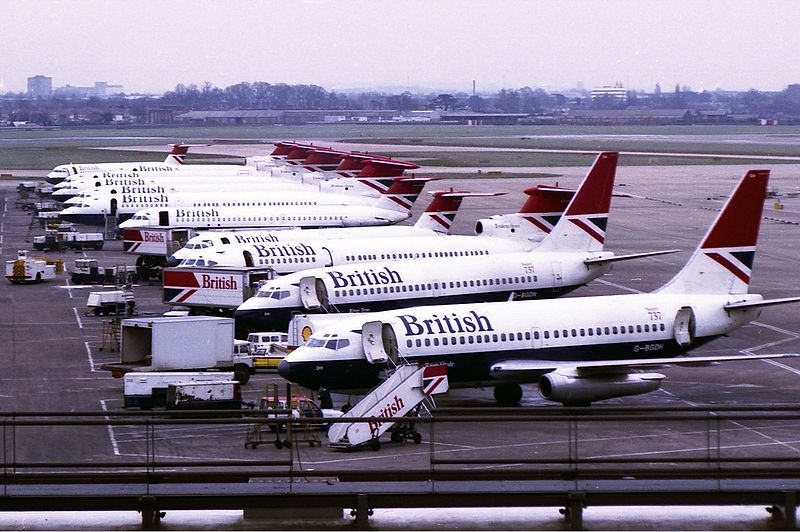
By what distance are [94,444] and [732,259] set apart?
23.3 meters

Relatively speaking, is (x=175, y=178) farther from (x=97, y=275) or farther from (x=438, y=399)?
(x=438, y=399)

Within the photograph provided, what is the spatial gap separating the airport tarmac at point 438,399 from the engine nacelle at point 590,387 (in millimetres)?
1895

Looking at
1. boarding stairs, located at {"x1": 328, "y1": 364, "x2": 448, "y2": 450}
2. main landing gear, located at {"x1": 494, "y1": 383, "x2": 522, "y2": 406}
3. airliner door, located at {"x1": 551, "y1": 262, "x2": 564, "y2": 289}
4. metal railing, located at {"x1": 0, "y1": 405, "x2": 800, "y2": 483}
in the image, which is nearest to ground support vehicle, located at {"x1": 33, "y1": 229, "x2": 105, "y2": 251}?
airliner door, located at {"x1": 551, "y1": 262, "x2": 564, "y2": 289}

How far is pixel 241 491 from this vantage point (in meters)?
20.6

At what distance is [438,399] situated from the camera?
44.5 metres

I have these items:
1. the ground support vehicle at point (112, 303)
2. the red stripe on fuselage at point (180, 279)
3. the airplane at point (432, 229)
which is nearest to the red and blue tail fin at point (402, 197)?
the airplane at point (432, 229)

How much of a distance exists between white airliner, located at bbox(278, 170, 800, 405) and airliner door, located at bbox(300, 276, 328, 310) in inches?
421

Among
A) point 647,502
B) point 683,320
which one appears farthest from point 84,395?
point 647,502

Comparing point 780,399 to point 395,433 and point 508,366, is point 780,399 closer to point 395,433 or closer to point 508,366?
point 508,366

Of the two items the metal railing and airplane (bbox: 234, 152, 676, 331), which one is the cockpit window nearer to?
the metal railing

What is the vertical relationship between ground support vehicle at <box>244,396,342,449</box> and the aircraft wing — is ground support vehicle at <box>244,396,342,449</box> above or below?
below

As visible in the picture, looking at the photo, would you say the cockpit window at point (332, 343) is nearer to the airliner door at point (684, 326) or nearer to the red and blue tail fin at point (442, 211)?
the airliner door at point (684, 326)

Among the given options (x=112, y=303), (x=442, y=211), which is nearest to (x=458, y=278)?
(x=112, y=303)

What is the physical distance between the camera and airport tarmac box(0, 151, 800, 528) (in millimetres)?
35625
